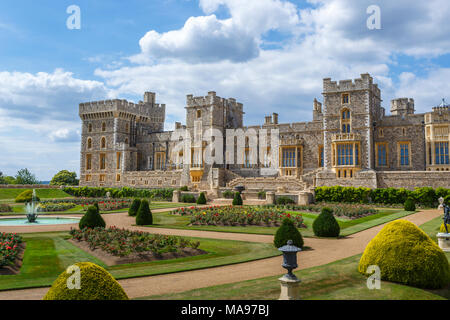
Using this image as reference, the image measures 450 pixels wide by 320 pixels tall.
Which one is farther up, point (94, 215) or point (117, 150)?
point (117, 150)

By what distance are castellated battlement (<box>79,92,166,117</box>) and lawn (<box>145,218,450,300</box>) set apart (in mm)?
55948

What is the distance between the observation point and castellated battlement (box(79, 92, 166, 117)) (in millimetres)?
60938

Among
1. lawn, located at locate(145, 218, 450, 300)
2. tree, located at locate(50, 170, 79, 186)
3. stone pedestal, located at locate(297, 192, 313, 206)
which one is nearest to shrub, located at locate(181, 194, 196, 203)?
stone pedestal, located at locate(297, 192, 313, 206)

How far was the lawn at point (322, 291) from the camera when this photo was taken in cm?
811

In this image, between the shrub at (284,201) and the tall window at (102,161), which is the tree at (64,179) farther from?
the shrub at (284,201)

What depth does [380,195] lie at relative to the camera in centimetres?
3484

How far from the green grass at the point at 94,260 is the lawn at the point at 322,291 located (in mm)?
2621

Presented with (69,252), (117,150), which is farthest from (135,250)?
(117,150)

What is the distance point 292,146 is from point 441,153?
55.4ft

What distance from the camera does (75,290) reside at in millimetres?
5191

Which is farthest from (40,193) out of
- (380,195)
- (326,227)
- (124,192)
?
(326,227)

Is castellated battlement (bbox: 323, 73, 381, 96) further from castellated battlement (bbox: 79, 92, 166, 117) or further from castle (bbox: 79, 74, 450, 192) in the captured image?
castellated battlement (bbox: 79, 92, 166, 117)

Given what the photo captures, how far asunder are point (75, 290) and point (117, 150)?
57.6 meters
